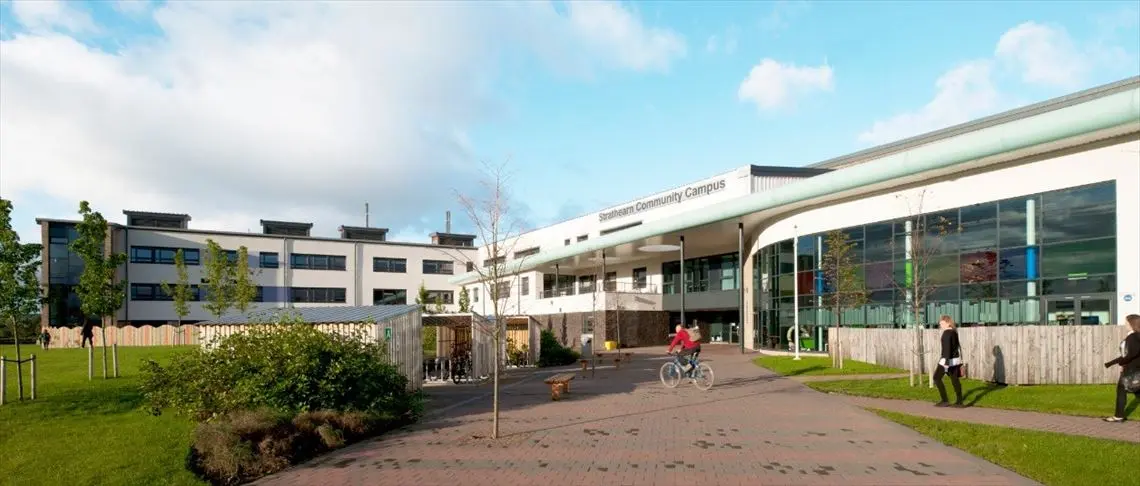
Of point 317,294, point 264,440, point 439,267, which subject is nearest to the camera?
point 264,440

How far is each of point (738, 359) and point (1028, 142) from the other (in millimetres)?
13527

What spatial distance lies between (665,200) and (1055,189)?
86.3 ft

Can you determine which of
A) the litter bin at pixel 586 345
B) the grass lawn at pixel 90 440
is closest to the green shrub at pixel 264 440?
the grass lawn at pixel 90 440

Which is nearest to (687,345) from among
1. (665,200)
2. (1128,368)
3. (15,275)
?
(1128,368)

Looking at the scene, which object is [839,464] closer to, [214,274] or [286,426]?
[286,426]

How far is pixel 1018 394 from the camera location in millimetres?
14938

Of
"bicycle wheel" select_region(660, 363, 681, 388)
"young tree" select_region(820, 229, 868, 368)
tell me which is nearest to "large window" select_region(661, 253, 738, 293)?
"young tree" select_region(820, 229, 868, 368)

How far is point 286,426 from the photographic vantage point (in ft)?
34.0

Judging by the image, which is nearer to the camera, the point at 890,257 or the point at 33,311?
the point at 33,311

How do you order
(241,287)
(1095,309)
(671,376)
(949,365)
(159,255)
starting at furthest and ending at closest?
(159,255) → (241,287) → (1095,309) → (671,376) → (949,365)

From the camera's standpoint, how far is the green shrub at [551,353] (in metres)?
30.2

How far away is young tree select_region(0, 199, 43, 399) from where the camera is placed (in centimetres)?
1538

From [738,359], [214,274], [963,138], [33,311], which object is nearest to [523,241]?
[214,274]

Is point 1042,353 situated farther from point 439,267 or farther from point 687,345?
point 439,267
